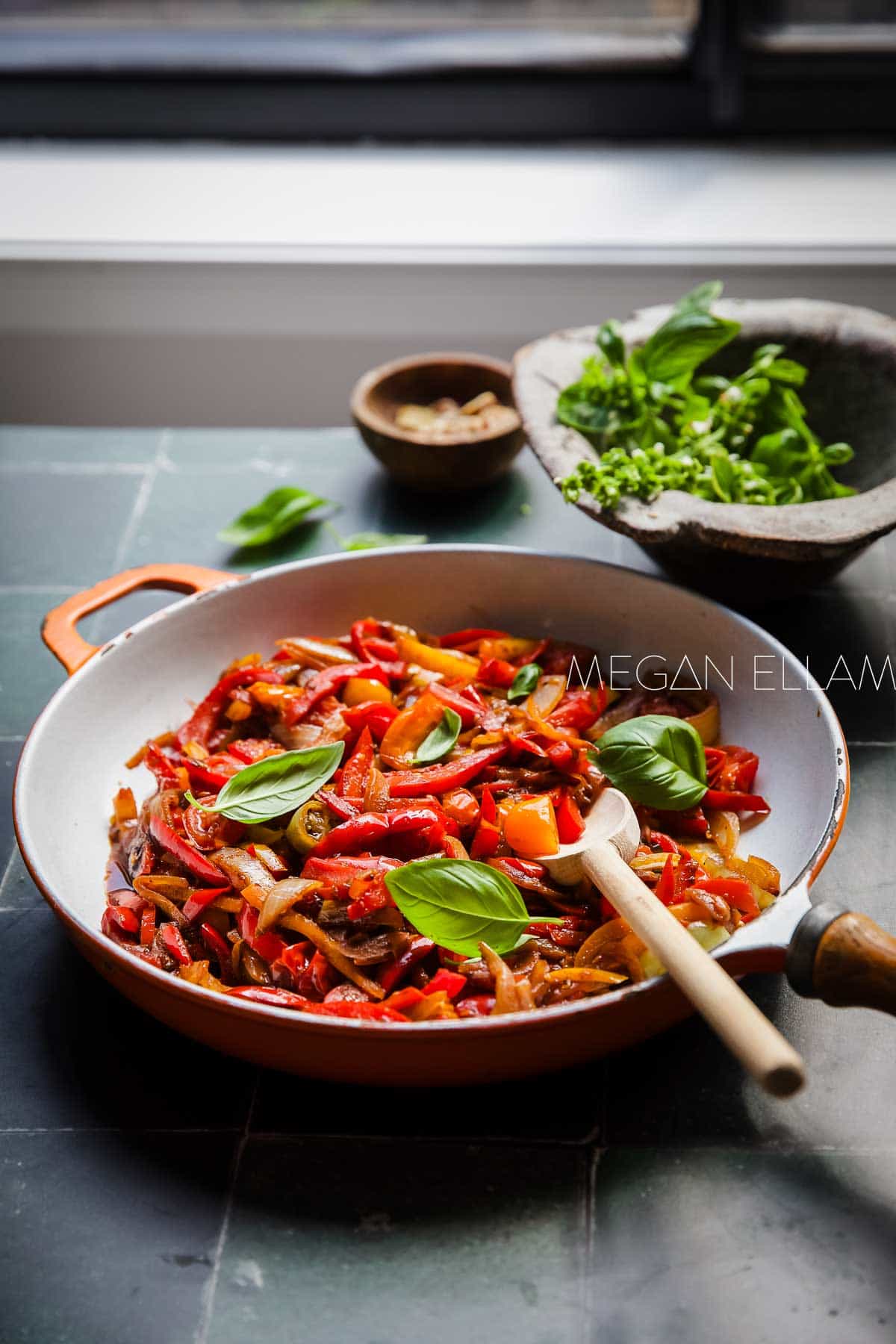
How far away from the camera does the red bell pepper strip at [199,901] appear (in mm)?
1213

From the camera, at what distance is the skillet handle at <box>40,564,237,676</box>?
1473 mm

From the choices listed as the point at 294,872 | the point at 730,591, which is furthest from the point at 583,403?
the point at 294,872

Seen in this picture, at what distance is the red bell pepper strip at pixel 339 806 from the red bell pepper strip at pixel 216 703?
0.23 meters

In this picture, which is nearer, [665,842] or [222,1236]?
[222,1236]

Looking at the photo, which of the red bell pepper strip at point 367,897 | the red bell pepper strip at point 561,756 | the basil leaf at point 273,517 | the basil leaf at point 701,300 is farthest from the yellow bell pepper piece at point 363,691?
the basil leaf at point 701,300

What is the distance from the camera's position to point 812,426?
1824 mm

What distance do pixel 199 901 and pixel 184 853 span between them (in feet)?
0.19

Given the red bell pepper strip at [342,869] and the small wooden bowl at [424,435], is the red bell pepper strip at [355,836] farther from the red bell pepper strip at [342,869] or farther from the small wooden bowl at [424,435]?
the small wooden bowl at [424,435]

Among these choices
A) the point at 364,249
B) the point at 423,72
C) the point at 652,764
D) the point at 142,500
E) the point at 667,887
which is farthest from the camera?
the point at 423,72

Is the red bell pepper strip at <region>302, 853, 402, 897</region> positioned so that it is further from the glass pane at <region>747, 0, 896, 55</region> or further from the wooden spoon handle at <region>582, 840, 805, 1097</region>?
the glass pane at <region>747, 0, 896, 55</region>

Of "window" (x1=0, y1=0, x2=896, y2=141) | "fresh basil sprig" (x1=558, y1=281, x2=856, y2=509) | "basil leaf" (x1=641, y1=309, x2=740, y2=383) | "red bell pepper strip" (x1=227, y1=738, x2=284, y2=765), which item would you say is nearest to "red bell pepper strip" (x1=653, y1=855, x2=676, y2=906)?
"red bell pepper strip" (x1=227, y1=738, x2=284, y2=765)

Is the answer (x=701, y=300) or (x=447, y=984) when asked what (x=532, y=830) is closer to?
(x=447, y=984)

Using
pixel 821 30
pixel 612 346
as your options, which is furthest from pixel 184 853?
pixel 821 30

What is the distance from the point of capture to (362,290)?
2691mm
